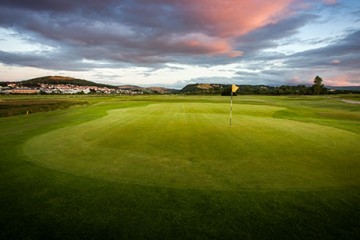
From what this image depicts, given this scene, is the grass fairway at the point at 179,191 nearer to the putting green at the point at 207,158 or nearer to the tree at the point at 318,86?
the putting green at the point at 207,158

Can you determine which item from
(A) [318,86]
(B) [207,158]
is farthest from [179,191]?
(A) [318,86]

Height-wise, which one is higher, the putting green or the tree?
the tree

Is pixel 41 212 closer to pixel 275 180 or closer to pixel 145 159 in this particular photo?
pixel 145 159

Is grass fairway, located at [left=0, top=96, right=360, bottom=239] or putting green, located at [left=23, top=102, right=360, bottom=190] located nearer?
grass fairway, located at [left=0, top=96, right=360, bottom=239]

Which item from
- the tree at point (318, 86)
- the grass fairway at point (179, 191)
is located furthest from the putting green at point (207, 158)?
the tree at point (318, 86)

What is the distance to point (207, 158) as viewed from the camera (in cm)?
1031

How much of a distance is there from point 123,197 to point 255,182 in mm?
3802

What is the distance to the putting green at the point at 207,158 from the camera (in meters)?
7.80

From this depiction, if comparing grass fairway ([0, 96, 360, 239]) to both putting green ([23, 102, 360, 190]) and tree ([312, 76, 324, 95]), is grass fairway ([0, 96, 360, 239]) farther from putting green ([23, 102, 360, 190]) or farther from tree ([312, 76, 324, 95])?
tree ([312, 76, 324, 95])

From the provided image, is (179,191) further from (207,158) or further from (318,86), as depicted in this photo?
(318,86)

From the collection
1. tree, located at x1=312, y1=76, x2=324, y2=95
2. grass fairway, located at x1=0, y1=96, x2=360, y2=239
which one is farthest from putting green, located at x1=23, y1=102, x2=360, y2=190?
tree, located at x1=312, y1=76, x2=324, y2=95

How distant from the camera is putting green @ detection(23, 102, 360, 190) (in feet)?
25.6

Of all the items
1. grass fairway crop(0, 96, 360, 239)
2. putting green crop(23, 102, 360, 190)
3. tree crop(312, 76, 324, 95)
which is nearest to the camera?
grass fairway crop(0, 96, 360, 239)

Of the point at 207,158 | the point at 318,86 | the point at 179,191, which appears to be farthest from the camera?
the point at 318,86
